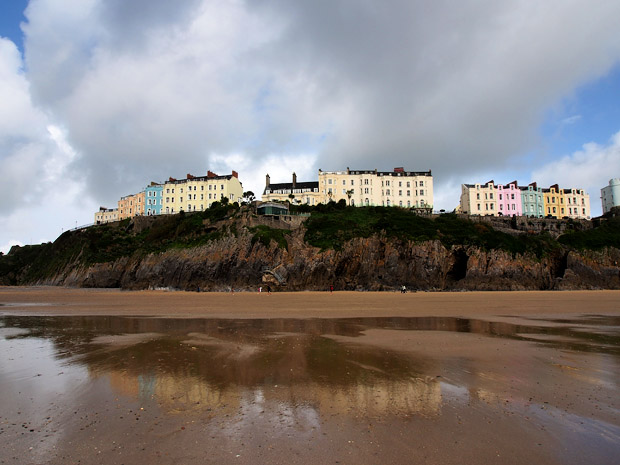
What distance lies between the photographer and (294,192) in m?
77.4

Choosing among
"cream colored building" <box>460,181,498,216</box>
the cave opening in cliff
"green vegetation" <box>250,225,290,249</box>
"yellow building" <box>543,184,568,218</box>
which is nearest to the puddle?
"green vegetation" <box>250,225,290,249</box>

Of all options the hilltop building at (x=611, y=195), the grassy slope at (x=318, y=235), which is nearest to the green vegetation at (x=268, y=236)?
the grassy slope at (x=318, y=235)

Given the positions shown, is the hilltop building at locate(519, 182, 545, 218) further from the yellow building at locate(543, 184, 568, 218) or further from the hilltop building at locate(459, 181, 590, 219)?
the yellow building at locate(543, 184, 568, 218)

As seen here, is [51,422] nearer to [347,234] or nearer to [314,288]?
[314,288]

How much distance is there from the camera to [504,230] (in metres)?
57.8

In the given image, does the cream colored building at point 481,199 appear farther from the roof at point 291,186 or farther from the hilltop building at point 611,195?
the roof at point 291,186

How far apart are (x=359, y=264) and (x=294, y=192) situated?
33.6 m

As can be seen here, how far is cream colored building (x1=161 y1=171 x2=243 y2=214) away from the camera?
78.1 metres

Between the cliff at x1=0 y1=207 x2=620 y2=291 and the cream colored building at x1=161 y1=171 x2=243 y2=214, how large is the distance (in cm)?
2655

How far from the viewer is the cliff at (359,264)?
46531 millimetres

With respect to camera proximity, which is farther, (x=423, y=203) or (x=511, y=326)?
→ (x=423, y=203)

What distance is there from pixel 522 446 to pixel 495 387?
9.35ft

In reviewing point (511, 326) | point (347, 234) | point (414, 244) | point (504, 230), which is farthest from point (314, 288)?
point (504, 230)

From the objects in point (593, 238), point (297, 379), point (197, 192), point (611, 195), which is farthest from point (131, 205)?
point (611, 195)
